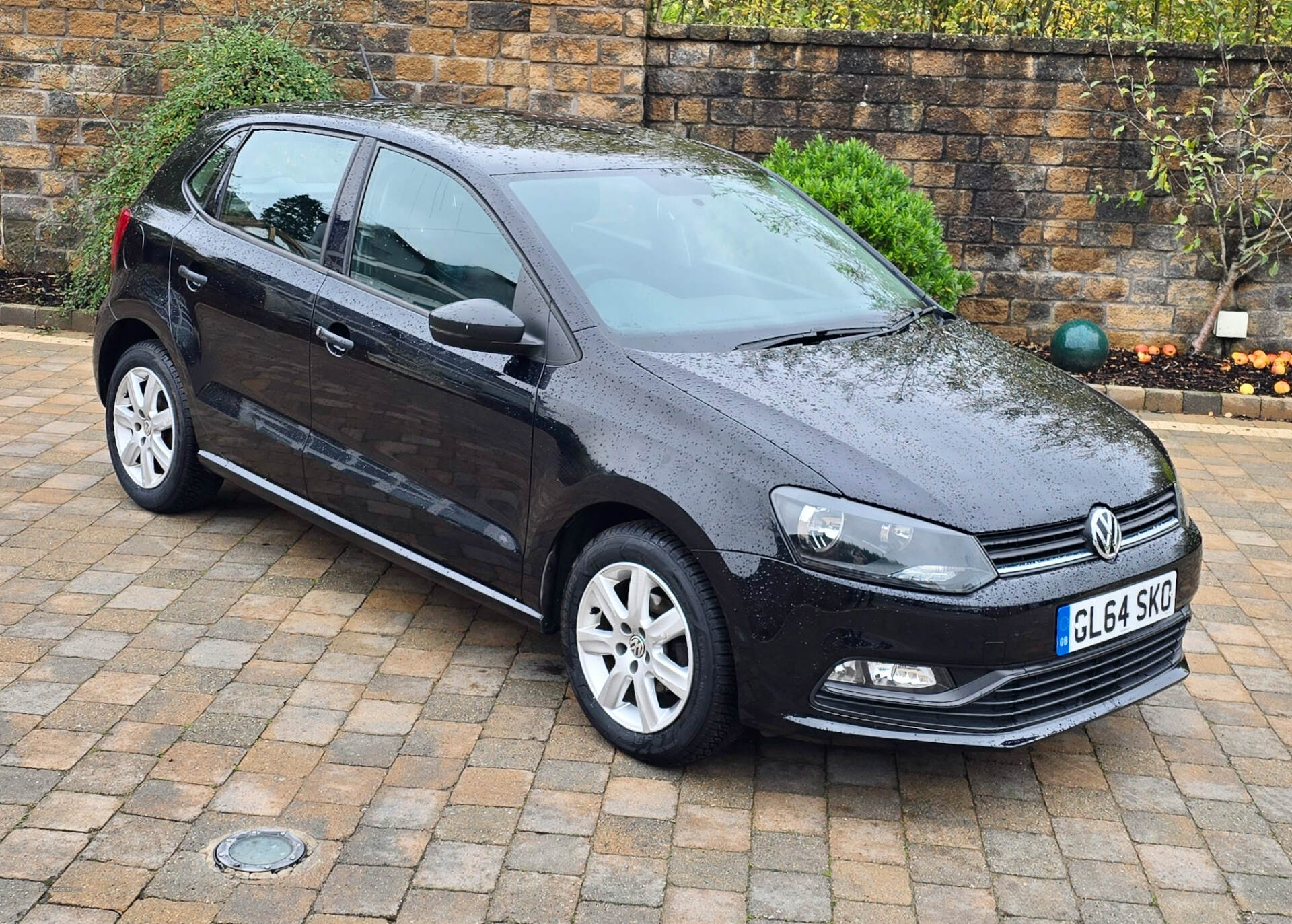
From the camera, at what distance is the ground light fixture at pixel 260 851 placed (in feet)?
11.8

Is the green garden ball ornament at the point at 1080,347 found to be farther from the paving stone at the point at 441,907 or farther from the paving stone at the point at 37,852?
the paving stone at the point at 37,852

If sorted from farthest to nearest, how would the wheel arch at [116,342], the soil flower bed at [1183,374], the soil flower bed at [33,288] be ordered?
1. the soil flower bed at [33,288]
2. the soil flower bed at [1183,374]
3. the wheel arch at [116,342]

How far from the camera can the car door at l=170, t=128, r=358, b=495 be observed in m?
5.18

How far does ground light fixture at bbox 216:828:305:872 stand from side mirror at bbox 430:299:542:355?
1501 mm

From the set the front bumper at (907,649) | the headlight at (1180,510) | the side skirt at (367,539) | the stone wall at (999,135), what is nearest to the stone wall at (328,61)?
the stone wall at (999,135)

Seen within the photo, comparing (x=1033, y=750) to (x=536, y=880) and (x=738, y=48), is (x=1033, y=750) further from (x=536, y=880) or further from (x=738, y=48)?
(x=738, y=48)

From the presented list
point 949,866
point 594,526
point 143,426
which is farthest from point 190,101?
point 949,866

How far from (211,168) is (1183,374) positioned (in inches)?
249

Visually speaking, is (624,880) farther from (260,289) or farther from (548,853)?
(260,289)

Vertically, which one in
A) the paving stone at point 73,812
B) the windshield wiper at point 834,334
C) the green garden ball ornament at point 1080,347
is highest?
the windshield wiper at point 834,334

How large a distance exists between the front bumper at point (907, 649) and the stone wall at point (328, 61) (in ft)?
20.8

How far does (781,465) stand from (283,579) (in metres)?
2.43

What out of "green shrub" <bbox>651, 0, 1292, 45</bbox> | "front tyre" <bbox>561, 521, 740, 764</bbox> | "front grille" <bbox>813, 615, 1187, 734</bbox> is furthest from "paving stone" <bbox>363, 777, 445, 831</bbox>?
"green shrub" <bbox>651, 0, 1292, 45</bbox>

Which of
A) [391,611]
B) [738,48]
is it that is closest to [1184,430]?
[738,48]
